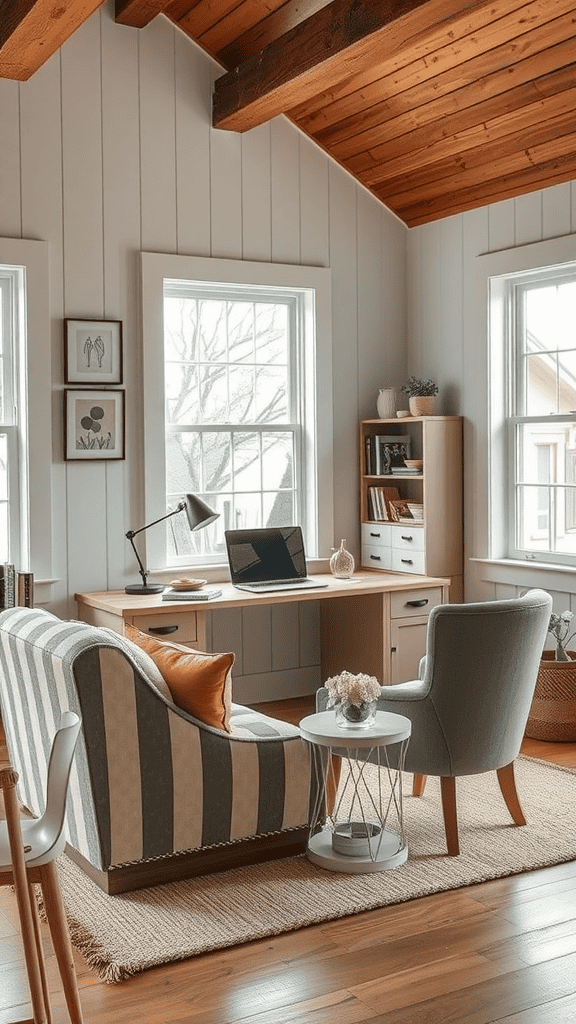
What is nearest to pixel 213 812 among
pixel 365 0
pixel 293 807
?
A: pixel 293 807

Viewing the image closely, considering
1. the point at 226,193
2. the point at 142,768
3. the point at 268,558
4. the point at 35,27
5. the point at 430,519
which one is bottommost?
the point at 142,768

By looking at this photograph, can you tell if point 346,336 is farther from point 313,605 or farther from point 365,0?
point 365,0

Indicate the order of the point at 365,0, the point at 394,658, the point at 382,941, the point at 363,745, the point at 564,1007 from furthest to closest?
the point at 394,658 < the point at 365,0 < the point at 363,745 < the point at 382,941 < the point at 564,1007

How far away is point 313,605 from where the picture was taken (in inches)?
235

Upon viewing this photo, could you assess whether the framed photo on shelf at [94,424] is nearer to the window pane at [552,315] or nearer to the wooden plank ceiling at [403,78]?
the wooden plank ceiling at [403,78]

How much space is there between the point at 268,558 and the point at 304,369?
3.80 feet

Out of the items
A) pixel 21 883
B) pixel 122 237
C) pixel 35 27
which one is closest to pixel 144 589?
pixel 122 237

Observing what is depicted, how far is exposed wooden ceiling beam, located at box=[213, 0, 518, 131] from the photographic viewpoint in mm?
4020

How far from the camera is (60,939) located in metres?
2.36

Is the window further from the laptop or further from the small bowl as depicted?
the small bowl

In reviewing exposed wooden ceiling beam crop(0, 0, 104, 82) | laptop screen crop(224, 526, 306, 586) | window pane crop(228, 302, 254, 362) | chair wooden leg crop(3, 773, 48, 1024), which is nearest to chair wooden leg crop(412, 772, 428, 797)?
laptop screen crop(224, 526, 306, 586)

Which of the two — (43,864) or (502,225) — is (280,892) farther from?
(502,225)

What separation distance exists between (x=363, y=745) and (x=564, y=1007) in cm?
98

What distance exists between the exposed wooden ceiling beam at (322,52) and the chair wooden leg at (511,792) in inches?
108
